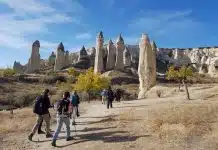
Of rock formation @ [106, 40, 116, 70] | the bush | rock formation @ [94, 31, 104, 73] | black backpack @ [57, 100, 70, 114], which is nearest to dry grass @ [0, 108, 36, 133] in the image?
black backpack @ [57, 100, 70, 114]

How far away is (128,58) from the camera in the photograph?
13162cm

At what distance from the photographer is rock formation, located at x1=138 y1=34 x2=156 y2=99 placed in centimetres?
4472

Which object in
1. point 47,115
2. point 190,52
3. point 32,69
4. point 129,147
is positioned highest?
point 190,52

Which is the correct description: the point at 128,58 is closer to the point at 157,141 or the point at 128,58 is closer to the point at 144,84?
the point at 144,84

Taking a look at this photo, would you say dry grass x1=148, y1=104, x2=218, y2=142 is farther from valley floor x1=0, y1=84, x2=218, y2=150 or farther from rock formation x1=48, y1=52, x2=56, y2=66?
rock formation x1=48, y1=52, x2=56, y2=66

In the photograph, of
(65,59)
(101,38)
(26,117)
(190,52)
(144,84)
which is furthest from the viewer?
(190,52)

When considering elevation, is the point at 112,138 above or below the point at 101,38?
below

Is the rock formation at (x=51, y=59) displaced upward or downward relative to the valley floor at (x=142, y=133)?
upward

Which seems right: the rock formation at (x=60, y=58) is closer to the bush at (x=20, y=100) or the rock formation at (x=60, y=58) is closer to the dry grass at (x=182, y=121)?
the bush at (x=20, y=100)

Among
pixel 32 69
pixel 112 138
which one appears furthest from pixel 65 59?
pixel 112 138

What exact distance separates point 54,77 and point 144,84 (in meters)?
47.2

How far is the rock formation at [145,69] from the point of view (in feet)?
147

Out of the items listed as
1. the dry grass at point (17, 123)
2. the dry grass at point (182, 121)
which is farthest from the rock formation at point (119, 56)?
the dry grass at point (182, 121)

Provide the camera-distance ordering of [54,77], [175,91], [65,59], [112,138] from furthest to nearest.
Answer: [65,59], [54,77], [175,91], [112,138]
